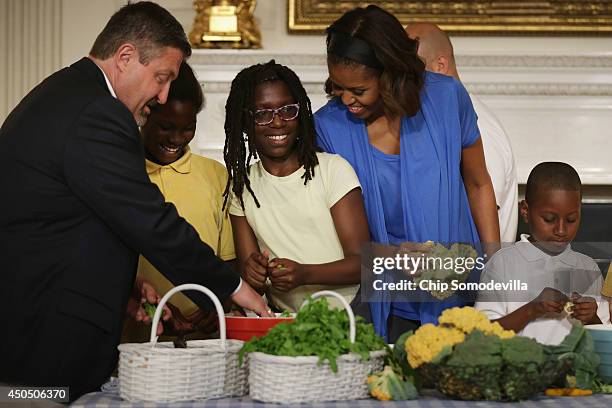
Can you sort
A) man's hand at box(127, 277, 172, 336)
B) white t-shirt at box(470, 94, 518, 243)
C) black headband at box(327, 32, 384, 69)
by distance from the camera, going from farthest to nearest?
white t-shirt at box(470, 94, 518, 243), black headband at box(327, 32, 384, 69), man's hand at box(127, 277, 172, 336)

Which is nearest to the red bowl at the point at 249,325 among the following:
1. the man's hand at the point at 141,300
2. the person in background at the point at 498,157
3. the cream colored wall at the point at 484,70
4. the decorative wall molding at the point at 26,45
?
the man's hand at the point at 141,300

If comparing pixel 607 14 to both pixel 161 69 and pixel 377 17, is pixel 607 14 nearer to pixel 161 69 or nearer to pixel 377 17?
→ pixel 377 17

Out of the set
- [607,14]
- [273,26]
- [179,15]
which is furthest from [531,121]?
[179,15]

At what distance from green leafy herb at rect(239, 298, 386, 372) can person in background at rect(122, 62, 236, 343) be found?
2.84 ft

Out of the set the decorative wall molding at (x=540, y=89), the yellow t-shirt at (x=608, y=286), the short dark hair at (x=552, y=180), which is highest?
the short dark hair at (x=552, y=180)

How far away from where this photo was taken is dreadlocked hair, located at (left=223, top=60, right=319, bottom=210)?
9.62 ft

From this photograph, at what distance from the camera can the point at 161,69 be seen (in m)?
2.57

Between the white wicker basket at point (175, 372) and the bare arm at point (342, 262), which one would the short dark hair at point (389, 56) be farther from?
the white wicker basket at point (175, 372)

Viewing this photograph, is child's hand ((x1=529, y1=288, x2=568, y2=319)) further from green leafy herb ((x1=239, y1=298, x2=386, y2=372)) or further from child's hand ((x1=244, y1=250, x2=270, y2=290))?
child's hand ((x1=244, y1=250, x2=270, y2=290))

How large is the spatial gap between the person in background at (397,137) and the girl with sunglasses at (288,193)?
103 millimetres

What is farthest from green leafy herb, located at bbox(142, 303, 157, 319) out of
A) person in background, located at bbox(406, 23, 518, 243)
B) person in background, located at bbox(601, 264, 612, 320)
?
person in background, located at bbox(406, 23, 518, 243)

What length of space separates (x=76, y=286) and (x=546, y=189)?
1.44 metres

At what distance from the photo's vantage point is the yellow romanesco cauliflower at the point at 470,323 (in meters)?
2.12

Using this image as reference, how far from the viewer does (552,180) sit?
2975mm
